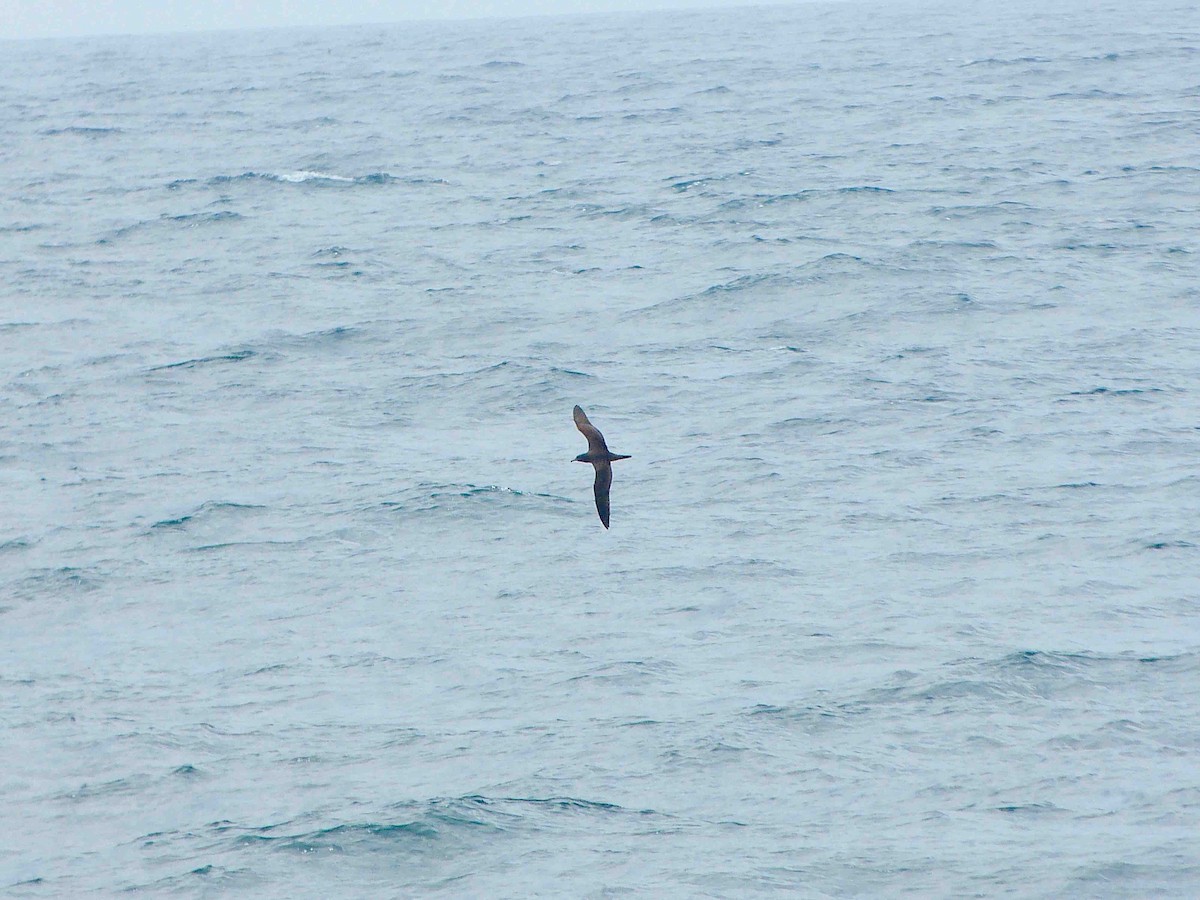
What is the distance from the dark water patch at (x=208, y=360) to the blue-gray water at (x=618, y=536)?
112 millimetres

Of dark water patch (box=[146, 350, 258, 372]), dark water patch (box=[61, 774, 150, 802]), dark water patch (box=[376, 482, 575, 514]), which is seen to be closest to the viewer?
dark water patch (box=[61, 774, 150, 802])

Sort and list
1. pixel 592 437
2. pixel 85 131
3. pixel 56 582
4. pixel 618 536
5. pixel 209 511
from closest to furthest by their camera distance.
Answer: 1. pixel 592 437
2. pixel 56 582
3. pixel 618 536
4. pixel 209 511
5. pixel 85 131

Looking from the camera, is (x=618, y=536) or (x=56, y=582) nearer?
(x=56, y=582)

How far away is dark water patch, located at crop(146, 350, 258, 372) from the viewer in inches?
1037

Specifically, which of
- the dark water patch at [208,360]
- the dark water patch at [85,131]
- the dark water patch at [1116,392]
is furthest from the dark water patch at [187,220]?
the dark water patch at [1116,392]

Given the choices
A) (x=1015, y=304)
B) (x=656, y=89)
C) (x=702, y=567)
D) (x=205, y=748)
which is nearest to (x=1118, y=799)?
(x=702, y=567)

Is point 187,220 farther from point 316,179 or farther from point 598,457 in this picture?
point 598,457

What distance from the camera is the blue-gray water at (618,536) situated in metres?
13.7

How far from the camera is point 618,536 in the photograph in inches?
755

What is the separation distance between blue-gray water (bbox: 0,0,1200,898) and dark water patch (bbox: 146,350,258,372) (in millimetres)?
112

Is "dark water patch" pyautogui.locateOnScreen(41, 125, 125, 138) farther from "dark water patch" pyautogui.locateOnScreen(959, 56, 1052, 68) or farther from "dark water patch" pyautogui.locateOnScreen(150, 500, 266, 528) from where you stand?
"dark water patch" pyautogui.locateOnScreen(150, 500, 266, 528)

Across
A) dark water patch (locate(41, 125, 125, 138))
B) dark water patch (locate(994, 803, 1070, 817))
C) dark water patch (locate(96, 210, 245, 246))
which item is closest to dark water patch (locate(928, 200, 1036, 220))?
dark water patch (locate(96, 210, 245, 246))

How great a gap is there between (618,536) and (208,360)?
33.5 ft

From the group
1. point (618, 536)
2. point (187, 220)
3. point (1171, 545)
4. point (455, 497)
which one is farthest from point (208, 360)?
point (1171, 545)
